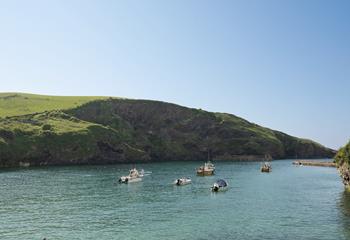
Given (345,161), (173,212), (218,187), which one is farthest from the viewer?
(218,187)

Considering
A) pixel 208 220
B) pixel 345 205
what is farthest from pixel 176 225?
pixel 345 205

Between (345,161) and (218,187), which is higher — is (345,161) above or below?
above

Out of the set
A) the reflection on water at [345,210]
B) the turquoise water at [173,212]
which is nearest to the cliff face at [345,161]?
the reflection on water at [345,210]

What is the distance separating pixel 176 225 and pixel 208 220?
736 cm

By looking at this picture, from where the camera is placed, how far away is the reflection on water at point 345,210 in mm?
70050

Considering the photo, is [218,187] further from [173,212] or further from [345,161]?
[173,212]

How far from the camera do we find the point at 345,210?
89.1m

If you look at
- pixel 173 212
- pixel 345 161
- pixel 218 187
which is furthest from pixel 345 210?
pixel 218 187

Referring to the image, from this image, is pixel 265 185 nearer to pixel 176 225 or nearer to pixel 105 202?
pixel 105 202

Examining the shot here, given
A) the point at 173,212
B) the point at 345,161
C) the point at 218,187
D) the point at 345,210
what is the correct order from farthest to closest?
the point at 218,187 → the point at 345,161 → the point at 173,212 → the point at 345,210

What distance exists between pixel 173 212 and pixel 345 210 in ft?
113

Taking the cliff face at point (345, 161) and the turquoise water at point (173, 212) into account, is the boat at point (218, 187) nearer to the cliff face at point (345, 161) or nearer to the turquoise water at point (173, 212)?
the turquoise water at point (173, 212)

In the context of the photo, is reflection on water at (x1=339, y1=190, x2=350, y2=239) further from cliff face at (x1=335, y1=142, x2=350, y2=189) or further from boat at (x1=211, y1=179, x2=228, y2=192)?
boat at (x1=211, y1=179, x2=228, y2=192)

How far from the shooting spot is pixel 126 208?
96062 millimetres
